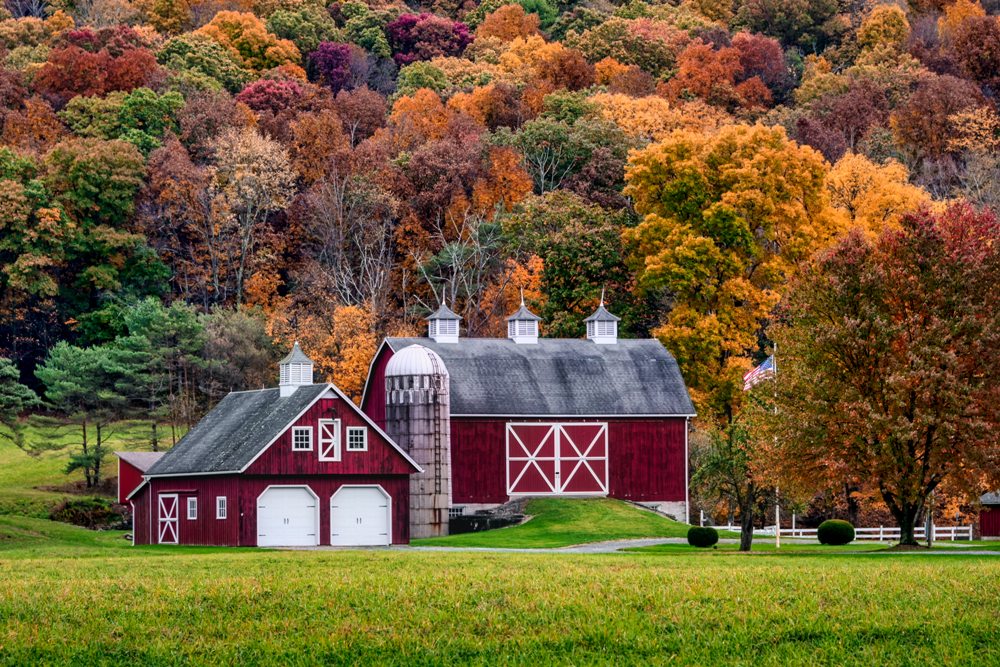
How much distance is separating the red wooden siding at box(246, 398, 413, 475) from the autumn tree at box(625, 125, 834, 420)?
18520 millimetres

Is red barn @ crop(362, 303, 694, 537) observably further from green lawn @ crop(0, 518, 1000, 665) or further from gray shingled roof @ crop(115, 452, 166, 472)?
green lawn @ crop(0, 518, 1000, 665)

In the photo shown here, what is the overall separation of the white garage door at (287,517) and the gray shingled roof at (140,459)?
53.2ft

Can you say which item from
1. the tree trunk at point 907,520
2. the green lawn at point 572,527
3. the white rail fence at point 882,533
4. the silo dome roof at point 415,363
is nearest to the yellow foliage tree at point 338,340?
the silo dome roof at point 415,363

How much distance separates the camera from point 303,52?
138500 millimetres

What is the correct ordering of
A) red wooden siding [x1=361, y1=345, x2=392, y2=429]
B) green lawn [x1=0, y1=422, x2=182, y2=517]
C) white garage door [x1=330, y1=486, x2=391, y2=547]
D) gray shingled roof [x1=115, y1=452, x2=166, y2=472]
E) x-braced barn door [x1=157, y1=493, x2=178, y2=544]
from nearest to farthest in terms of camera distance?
white garage door [x1=330, y1=486, x2=391, y2=547] < x-braced barn door [x1=157, y1=493, x2=178, y2=544] < red wooden siding [x1=361, y1=345, x2=392, y2=429] < gray shingled roof [x1=115, y1=452, x2=166, y2=472] < green lawn [x1=0, y1=422, x2=182, y2=517]

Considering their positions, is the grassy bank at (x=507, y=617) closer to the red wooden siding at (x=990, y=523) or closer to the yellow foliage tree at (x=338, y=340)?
the red wooden siding at (x=990, y=523)

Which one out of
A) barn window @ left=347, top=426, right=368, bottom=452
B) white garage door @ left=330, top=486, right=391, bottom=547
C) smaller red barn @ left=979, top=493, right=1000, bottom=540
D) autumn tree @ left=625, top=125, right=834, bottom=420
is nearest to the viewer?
barn window @ left=347, top=426, right=368, bottom=452

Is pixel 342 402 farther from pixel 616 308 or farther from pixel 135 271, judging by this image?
pixel 135 271

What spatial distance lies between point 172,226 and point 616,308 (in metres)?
25.8

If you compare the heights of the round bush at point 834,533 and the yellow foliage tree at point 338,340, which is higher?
the yellow foliage tree at point 338,340

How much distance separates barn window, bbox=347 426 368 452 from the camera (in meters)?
58.0

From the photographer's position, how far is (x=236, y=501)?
5638 centimetres

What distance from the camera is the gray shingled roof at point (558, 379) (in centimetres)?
6588

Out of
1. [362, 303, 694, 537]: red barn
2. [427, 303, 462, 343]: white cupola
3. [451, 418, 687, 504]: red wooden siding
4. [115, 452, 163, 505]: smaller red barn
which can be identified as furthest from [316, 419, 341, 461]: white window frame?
[115, 452, 163, 505]: smaller red barn
